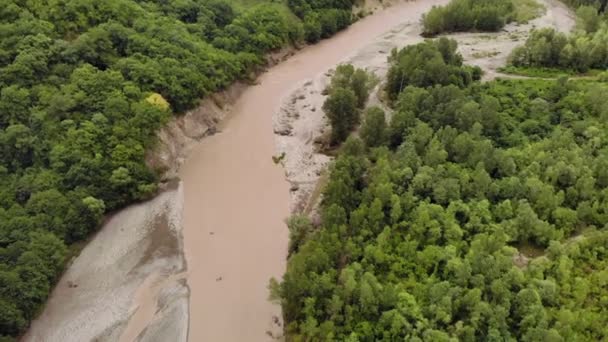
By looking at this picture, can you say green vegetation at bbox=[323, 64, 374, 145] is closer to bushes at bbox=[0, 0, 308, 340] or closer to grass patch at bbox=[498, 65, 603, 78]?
bushes at bbox=[0, 0, 308, 340]

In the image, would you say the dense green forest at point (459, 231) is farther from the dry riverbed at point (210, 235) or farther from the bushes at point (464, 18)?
the bushes at point (464, 18)

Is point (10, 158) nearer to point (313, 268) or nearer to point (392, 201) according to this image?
point (313, 268)

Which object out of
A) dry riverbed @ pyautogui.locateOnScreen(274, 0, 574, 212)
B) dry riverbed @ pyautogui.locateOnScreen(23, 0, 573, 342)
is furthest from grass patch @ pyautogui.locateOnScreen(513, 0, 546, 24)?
dry riverbed @ pyautogui.locateOnScreen(23, 0, 573, 342)

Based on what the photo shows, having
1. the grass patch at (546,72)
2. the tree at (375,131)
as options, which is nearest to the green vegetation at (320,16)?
the grass patch at (546,72)

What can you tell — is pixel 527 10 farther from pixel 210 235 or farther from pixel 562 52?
pixel 210 235

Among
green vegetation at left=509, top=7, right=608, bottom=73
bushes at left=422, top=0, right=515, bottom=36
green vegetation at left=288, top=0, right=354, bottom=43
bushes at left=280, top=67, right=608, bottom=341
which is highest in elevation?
green vegetation at left=288, top=0, right=354, bottom=43

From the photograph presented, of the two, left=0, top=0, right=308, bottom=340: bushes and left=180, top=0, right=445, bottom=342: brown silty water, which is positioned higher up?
left=0, top=0, right=308, bottom=340: bushes

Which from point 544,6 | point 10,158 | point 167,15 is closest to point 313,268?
point 10,158
